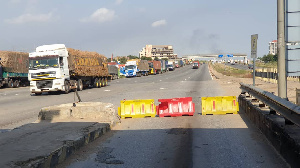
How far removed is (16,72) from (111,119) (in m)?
31.2

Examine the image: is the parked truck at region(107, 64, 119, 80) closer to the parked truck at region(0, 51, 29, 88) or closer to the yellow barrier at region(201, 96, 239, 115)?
the parked truck at region(0, 51, 29, 88)

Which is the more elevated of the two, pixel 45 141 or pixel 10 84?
pixel 45 141

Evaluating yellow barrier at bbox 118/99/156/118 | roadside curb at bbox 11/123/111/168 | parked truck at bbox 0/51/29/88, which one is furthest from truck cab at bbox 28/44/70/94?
Answer: roadside curb at bbox 11/123/111/168

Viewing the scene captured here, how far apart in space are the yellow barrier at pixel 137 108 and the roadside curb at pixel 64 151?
10.0 feet

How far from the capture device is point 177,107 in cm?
1238

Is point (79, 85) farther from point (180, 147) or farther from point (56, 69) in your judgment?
point (180, 147)

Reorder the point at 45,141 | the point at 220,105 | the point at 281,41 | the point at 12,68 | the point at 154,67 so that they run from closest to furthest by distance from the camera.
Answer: the point at 45,141
the point at 281,41
the point at 220,105
the point at 12,68
the point at 154,67

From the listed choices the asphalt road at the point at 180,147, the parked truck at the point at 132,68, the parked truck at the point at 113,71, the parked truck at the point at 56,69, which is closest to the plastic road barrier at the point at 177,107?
the asphalt road at the point at 180,147

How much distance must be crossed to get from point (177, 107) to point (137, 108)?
147 cm

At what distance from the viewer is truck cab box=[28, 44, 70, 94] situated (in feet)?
79.5

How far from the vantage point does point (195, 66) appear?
112 metres

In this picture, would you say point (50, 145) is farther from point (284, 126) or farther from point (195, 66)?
point (195, 66)

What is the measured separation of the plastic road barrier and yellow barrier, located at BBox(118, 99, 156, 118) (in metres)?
0.31

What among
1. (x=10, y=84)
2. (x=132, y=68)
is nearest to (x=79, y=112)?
(x=10, y=84)
